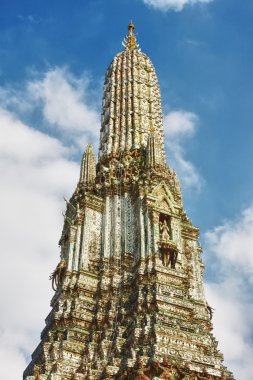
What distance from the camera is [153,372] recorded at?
21062 millimetres

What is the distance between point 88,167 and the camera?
122 ft

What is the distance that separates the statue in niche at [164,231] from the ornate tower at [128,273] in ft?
0.21

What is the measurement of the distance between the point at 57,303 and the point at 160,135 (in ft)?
55.2

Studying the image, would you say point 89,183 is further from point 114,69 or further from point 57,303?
point 114,69

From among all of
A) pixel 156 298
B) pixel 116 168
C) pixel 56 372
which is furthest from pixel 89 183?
pixel 56 372

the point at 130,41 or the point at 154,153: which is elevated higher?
the point at 130,41

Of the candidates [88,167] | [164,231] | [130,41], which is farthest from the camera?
[130,41]

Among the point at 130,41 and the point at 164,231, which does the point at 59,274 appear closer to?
the point at 164,231

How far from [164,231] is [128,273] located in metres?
3.17

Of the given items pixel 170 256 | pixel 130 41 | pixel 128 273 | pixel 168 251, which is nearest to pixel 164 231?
pixel 168 251

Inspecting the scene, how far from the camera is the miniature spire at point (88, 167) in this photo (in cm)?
3634

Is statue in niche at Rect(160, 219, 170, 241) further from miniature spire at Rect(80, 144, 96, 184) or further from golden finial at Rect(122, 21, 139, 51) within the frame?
golden finial at Rect(122, 21, 139, 51)

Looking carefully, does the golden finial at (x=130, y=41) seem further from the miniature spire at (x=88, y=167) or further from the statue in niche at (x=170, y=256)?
the statue in niche at (x=170, y=256)

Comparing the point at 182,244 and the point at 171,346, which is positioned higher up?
the point at 182,244
